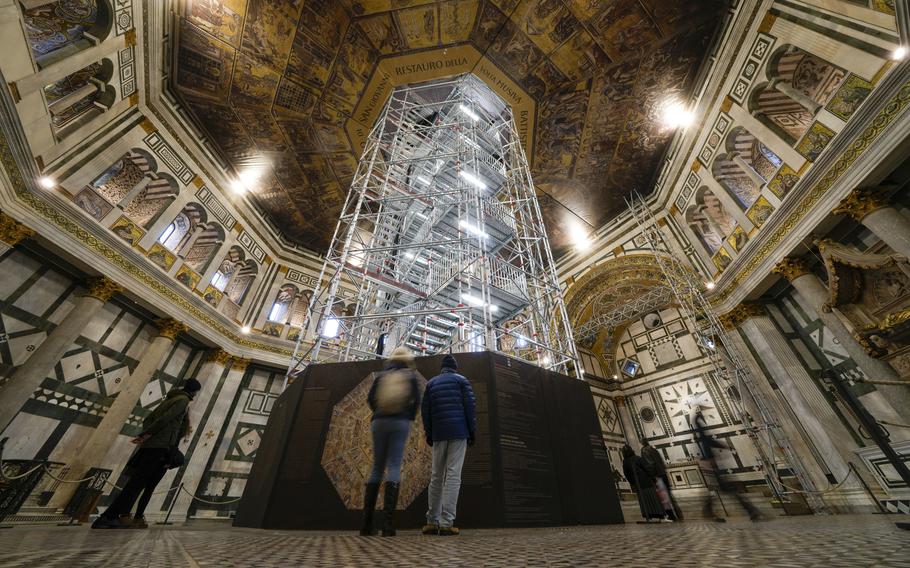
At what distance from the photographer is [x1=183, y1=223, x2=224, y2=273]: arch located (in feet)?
33.5

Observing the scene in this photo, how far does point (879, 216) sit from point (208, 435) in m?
16.4

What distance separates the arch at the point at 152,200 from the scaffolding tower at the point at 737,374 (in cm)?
1479

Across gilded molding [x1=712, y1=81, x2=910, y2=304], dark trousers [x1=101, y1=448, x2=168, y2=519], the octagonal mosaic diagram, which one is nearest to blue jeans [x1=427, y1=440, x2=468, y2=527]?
the octagonal mosaic diagram

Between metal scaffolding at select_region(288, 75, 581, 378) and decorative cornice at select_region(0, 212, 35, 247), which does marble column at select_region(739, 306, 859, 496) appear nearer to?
metal scaffolding at select_region(288, 75, 581, 378)

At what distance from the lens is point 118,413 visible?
7652 millimetres

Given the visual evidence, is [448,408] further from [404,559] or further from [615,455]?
[615,455]

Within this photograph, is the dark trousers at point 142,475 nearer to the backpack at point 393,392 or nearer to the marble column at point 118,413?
the backpack at point 393,392

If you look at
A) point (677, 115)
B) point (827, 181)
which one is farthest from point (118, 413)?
point (677, 115)

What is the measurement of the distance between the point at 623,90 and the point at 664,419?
39.5 feet

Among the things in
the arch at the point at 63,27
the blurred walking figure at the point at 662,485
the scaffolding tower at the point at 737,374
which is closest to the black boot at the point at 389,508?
the blurred walking figure at the point at 662,485

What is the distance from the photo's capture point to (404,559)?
1301mm

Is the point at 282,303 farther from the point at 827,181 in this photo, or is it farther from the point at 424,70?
the point at 827,181

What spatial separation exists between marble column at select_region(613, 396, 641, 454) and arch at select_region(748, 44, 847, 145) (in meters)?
11.0

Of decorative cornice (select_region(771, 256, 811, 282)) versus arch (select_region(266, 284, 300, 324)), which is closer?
decorative cornice (select_region(771, 256, 811, 282))
